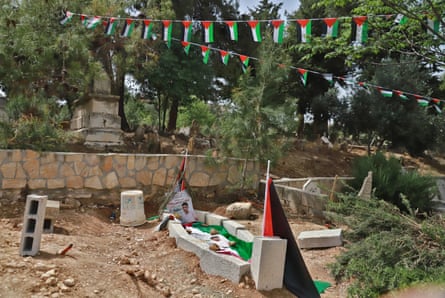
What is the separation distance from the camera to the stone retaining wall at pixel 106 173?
5547mm

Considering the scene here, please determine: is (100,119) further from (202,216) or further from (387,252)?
(387,252)

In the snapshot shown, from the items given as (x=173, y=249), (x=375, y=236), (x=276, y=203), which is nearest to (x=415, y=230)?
(x=375, y=236)

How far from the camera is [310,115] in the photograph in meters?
18.9

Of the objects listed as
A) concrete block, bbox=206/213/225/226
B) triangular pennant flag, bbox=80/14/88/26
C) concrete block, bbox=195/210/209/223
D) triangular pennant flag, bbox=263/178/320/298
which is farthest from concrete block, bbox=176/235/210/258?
triangular pennant flag, bbox=80/14/88/26

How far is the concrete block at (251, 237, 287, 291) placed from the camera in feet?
10.5

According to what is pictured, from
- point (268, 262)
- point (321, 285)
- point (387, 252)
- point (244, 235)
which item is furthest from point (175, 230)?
point (387, 252)

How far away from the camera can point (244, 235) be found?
451 cm

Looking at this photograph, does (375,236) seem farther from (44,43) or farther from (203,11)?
(203,11)

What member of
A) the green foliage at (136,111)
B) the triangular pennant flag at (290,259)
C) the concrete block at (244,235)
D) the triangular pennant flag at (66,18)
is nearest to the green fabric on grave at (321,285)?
the triangular pennant flag at (290,259)

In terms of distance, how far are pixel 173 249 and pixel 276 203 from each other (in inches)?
61.9

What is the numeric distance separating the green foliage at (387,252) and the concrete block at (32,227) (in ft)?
9.94

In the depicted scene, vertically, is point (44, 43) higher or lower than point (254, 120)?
higher

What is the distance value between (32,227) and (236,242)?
2.38 m

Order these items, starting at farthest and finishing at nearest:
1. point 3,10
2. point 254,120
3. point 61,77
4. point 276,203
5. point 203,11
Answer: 1. point 203,11
2. point 61,77
3. point 3,10
4. point 254,120
5. point 276,203
